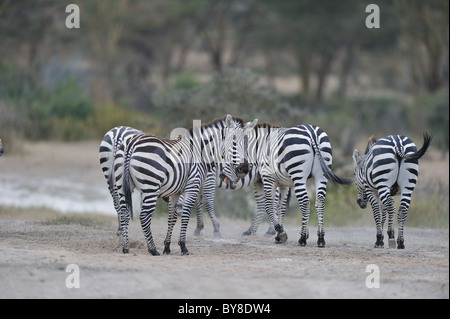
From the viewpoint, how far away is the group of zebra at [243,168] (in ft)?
28.6

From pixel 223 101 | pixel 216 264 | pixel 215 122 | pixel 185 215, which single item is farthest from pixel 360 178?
pixel 223 101

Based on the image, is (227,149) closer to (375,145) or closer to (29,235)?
(375,145)

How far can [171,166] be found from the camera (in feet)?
28.8

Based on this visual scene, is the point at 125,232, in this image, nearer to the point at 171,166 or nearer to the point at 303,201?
the point at 171,166

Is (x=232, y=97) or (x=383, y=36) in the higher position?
(x=383, y=36)

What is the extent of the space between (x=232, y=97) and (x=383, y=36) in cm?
2016

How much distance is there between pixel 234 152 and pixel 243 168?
25cm

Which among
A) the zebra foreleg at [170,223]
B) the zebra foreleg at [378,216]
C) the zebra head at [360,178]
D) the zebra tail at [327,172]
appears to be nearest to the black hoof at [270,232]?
the zebra head at [360,178]

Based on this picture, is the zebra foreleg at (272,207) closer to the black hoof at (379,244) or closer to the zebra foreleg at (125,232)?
the black hoof at (379,244)

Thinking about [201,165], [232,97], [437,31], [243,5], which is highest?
[243,5]

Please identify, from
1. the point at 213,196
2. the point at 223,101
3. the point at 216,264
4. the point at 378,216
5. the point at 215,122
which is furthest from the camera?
the point at 223,101

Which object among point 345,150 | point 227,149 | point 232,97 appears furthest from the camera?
point 345,150
